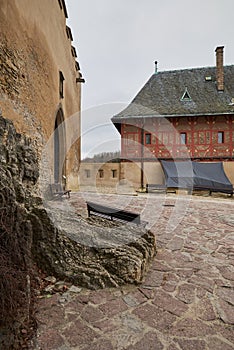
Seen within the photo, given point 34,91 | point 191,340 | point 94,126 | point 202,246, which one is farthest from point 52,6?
point 191,340

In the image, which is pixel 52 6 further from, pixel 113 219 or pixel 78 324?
pixel 78 324

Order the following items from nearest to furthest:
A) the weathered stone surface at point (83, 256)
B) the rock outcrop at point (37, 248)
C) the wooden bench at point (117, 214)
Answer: the rock outcrop at point (37, 248) → the weathered stone surface at point (83, 256) → the wooden bench at point (117, 214)

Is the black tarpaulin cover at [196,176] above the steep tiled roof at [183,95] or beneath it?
beneath

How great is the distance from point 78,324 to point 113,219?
2398 millimetres

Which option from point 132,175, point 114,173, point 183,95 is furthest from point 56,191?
point 183,95

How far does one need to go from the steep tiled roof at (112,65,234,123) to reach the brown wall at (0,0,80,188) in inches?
265

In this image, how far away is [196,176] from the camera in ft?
39.3

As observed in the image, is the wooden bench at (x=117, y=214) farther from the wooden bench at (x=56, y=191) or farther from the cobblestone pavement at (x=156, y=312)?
the wooden bench at (x=56, y=191)

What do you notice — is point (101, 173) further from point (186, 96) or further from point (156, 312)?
point (156, 312)

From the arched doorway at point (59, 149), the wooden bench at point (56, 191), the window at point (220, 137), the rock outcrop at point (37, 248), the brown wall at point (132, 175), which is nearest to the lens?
the rock outcrop at point (37, 248)

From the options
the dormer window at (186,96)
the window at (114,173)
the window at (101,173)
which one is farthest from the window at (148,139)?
the window at (101,173)

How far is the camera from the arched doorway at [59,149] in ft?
29.3

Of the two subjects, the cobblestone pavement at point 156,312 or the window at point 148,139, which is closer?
the cobblestone pavement at point 156,312

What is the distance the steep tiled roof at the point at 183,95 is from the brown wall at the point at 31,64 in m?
6.74
